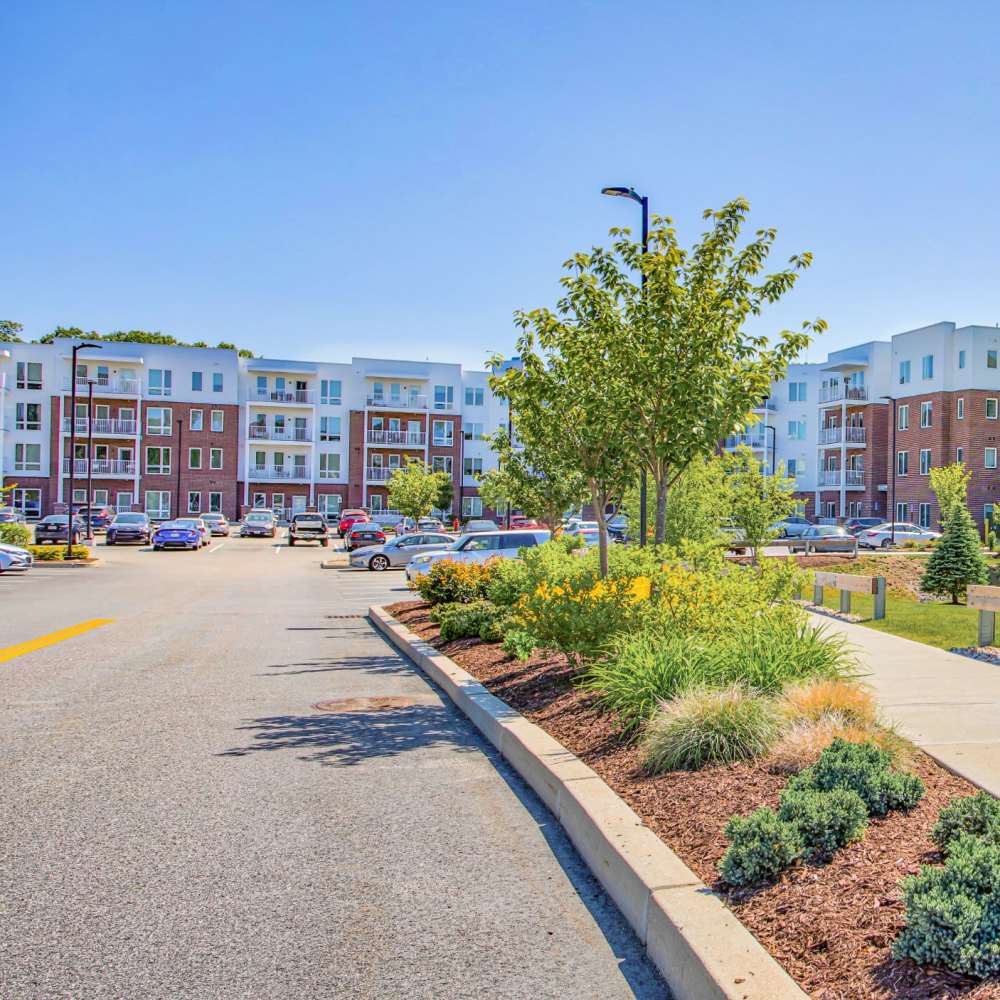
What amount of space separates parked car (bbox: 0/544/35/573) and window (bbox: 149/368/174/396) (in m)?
40.7

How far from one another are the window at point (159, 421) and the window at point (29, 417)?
747 cm

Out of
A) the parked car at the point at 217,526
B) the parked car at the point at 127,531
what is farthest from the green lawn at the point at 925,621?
the parked car at the point at 217,526

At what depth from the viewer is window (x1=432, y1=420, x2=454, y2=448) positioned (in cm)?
7625

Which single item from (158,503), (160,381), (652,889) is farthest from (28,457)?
(652,889)

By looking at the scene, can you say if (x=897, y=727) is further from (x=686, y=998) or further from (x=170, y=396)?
(x=170, y=396)

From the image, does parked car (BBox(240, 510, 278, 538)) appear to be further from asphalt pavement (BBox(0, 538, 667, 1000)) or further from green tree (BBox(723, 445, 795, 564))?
asphalt pavement (BBox(0, 538, 667, 1000))

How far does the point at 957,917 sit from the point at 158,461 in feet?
239

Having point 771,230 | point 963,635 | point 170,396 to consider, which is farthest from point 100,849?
point 170,396

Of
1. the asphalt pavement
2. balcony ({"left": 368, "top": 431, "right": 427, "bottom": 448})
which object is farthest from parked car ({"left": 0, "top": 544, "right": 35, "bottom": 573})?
balcony ({"left": 368, "top": 431, "right": 427, "bottom": 448})

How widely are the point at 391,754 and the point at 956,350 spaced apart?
60.9m

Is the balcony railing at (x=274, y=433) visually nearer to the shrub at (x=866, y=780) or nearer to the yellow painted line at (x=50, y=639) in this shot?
the yellow painted line at (x=50, y=639)

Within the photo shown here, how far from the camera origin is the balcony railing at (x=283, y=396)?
73.8 meters

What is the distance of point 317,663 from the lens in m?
12.1

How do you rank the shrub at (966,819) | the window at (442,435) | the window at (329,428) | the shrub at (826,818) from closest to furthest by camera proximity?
the shrub at (966,819), the shrub at (826,818), the window at (329,428), the window at (442,435)
